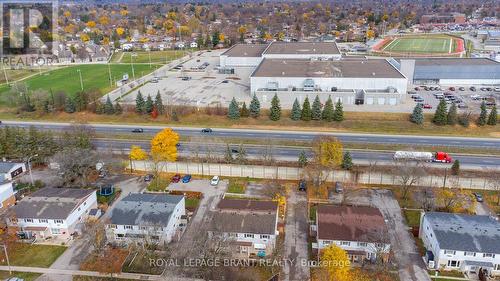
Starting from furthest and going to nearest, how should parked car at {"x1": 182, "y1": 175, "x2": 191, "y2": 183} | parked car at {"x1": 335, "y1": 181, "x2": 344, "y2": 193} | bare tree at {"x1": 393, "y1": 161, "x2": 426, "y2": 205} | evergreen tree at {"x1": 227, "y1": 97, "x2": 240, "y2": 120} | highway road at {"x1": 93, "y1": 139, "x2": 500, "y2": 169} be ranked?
1. evergreen tree at {"x1": 227, "y1": 97, "x2": 240, "y2": 120}
2. highway road at {"x1": 93, "y1": 139, "x2": 500, "y2": 169}
3. parked car at {"x1": 182, "y1": 175, "x2": 191, "y2": 183}
4. parked car at {"x1": 335, "y1": 181, "x2": 344, "y2": 193}
5. bare tree at {"x1": 393, "y1": 161, "x2": 426, "y2": 205}

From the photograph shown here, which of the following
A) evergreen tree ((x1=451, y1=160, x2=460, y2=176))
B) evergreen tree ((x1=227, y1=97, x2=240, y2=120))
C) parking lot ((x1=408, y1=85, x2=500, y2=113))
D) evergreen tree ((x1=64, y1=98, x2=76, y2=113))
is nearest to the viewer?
evergreen tree ((x1=451, y1=160, x2=460, y2=176))

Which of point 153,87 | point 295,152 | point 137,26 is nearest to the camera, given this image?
point 295,152

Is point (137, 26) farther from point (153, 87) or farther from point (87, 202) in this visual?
point (87, 202)

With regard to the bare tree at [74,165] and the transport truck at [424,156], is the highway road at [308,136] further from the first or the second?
the bare tree at [74,165]

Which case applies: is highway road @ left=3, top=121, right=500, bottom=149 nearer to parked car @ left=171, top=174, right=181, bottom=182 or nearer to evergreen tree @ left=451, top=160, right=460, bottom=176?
evergreen tree @ left=451, top=160, right=460, bottom=176

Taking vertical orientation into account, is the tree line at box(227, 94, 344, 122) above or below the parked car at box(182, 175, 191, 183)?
above

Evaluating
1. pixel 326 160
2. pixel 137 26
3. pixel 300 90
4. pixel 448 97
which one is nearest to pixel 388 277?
pixel 326 160

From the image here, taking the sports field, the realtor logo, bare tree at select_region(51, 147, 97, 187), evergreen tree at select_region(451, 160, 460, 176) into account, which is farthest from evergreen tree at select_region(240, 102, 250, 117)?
the realtor logo
